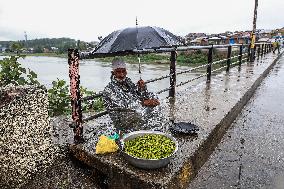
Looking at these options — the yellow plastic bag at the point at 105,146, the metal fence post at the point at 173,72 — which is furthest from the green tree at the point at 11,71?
the metal fence post at the point at 173,72

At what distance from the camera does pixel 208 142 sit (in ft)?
9.69

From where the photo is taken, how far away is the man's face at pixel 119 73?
298 cm

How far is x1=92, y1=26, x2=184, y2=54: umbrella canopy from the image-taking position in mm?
2814

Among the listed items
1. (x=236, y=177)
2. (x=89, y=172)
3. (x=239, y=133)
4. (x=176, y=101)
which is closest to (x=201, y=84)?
(x=176, y=101)

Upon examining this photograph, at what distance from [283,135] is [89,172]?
9.35 ft

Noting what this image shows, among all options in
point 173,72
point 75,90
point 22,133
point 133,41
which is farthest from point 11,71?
point 173,72

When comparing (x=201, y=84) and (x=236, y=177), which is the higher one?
(x=201, y=84)

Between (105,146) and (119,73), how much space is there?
37.8 inches

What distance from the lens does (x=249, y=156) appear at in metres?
2.96

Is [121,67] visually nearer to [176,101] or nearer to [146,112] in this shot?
[146,112]

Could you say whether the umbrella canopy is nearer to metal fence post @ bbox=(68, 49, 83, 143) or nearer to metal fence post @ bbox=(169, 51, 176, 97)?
metal fence post @ bbox=(68, 49, 83, 143)

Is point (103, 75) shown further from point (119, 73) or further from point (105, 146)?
point (105, 146)

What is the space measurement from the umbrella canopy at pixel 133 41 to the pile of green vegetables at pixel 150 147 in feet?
3.41

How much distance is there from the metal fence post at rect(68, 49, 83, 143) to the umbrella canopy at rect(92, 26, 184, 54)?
42cm
